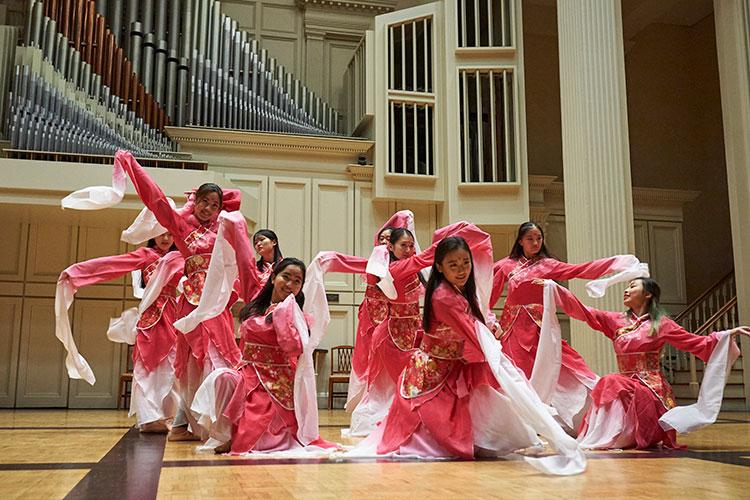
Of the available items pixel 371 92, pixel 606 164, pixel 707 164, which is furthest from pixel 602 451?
pixel 707 164

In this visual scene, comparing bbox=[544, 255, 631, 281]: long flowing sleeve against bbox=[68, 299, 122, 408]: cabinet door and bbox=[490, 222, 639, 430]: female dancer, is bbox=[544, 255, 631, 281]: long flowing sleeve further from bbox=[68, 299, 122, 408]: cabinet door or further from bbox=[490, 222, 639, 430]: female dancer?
bbox=[68, 299, 122, 408]: cabinet door

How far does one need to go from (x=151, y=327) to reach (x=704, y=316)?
319 inches

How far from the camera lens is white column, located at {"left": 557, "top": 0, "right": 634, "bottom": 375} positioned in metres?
7.68

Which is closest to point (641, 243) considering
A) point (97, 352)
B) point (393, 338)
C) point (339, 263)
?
point (393, 338)

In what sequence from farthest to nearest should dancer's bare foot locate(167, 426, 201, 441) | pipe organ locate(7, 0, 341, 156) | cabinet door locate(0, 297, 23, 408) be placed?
cabinet door locate(0, 297, 23, 408) → pipe organ locate(7, 0, 341, 156) → dancer's bare foot locate(167, 426, 201, 441)

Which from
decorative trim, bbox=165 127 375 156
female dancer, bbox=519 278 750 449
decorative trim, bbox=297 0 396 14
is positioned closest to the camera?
female dancer, bbox=519 278 750 449

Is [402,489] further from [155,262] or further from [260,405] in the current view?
[155,262]

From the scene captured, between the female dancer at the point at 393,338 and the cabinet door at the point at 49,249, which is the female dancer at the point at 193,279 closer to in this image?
the female dancer at the point at 393,338

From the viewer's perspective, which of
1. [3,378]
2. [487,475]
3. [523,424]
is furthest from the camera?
[3,378]

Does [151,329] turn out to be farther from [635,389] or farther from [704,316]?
[704,316]

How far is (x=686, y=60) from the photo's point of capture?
43.1ft

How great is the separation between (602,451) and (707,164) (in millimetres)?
9779

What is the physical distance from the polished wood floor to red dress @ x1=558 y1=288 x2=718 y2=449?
249mm

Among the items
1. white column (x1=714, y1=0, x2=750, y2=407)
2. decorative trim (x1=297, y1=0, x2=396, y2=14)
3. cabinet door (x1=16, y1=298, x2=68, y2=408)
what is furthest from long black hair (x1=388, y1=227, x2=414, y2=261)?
decorative trim (x1=297, y1=0, x2=396, y2=14)
